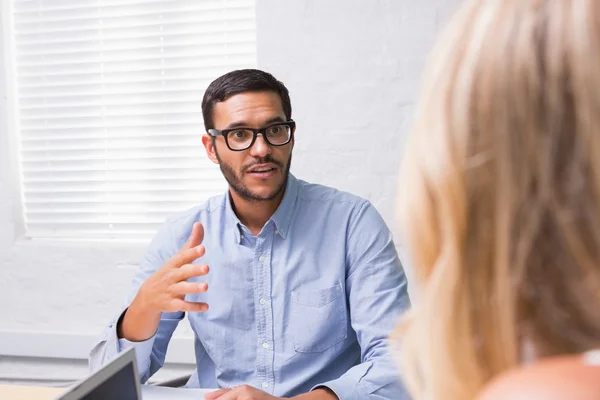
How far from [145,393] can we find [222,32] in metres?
1.55

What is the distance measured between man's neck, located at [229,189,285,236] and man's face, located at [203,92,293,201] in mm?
25


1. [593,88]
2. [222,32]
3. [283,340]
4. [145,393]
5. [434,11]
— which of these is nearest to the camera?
[593,88]

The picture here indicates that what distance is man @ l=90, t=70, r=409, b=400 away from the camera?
1.72 m

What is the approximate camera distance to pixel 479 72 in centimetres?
42

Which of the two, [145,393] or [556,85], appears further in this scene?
[145,393]

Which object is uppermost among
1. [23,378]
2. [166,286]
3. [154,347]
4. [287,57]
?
[287,57]

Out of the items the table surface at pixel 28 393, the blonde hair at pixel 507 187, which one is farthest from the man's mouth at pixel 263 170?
the blonde hair at pixel 507 187

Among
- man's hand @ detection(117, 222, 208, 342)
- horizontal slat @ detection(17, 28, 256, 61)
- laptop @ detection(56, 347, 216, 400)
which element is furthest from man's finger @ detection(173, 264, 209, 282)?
horizontal slat @ detection(17, 28, 256, 61)

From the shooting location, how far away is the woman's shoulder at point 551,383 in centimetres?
33

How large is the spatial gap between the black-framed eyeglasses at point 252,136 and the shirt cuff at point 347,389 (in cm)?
61

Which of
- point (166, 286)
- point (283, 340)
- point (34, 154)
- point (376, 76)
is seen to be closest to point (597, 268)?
point (166, 286)

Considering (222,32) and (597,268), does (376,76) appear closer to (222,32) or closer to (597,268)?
(222,32)

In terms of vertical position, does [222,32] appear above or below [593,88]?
above

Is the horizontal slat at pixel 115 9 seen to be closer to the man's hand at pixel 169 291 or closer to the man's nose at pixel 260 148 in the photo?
the man's nose at pixel 260 148
